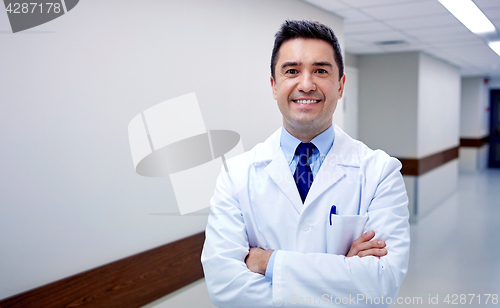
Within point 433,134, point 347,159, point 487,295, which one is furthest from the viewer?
point 433,134

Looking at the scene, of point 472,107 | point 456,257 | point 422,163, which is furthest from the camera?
point 472,107

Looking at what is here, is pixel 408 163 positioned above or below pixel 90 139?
below

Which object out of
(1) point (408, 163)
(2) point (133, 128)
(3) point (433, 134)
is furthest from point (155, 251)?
(3) point (433, 134)

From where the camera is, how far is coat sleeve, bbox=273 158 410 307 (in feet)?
4.42

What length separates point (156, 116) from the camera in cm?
217

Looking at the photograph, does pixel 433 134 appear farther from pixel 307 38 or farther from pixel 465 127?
pixel 307 38

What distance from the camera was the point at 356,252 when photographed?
1.44 meters

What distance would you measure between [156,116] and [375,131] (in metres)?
5.15

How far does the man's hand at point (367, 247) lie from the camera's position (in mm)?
1394

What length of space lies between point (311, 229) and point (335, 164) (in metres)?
0.28

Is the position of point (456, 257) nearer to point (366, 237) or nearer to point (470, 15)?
point (470, 15)

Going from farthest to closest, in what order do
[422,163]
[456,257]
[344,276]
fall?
[422,163] → [456,257] → [344,276]

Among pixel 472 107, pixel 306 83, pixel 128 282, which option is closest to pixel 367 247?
pixel 306 83

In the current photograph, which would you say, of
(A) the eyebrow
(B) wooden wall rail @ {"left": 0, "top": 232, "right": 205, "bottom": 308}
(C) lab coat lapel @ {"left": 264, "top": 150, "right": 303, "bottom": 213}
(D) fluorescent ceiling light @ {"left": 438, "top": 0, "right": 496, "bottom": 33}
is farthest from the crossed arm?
(D) fluorescent ceiling light @ {"left": 438, "top": 0, "right": 496, "bottom": 33}
